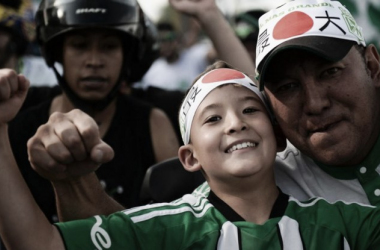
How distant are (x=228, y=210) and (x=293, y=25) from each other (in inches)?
31.1

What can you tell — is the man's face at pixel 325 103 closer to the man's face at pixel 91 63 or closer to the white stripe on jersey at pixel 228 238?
the white stripe on jersey at pixel 228 238

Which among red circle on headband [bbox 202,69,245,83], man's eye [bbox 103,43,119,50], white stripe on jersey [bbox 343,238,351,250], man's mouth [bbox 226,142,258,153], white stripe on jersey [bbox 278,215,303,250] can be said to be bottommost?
white stripe on jersey [bbox 343,238,351,250]

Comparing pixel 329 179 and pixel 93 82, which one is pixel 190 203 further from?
pixel 93 82

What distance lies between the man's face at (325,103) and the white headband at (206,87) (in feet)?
0.48

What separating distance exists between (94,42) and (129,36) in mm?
364

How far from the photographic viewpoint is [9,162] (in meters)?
2.73

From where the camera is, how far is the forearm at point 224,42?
187 inches

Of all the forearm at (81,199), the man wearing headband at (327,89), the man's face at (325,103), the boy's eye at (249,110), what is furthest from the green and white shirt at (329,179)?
the forearm at (81,199)

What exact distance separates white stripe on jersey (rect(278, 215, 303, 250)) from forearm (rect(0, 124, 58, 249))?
3.00ft

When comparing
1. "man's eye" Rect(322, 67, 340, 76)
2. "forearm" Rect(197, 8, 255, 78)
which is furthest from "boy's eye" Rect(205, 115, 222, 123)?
"forearm" Rect(197, 8, 255, 78)

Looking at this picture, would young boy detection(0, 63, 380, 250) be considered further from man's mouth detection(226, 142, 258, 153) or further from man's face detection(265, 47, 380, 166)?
man's face detection(265, 47, 380, 166)

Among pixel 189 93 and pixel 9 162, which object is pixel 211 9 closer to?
pixel 189 93

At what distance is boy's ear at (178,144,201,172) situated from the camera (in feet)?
11.2

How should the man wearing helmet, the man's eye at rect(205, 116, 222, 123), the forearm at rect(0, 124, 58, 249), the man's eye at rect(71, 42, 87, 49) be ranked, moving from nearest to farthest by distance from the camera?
the forearm at rect(0, 124, 58, 249) → the man's eye at rect(205, 116, 222, 123) → the man wearing helmet → the man's eye at rect(71, 42, 87, 49)
